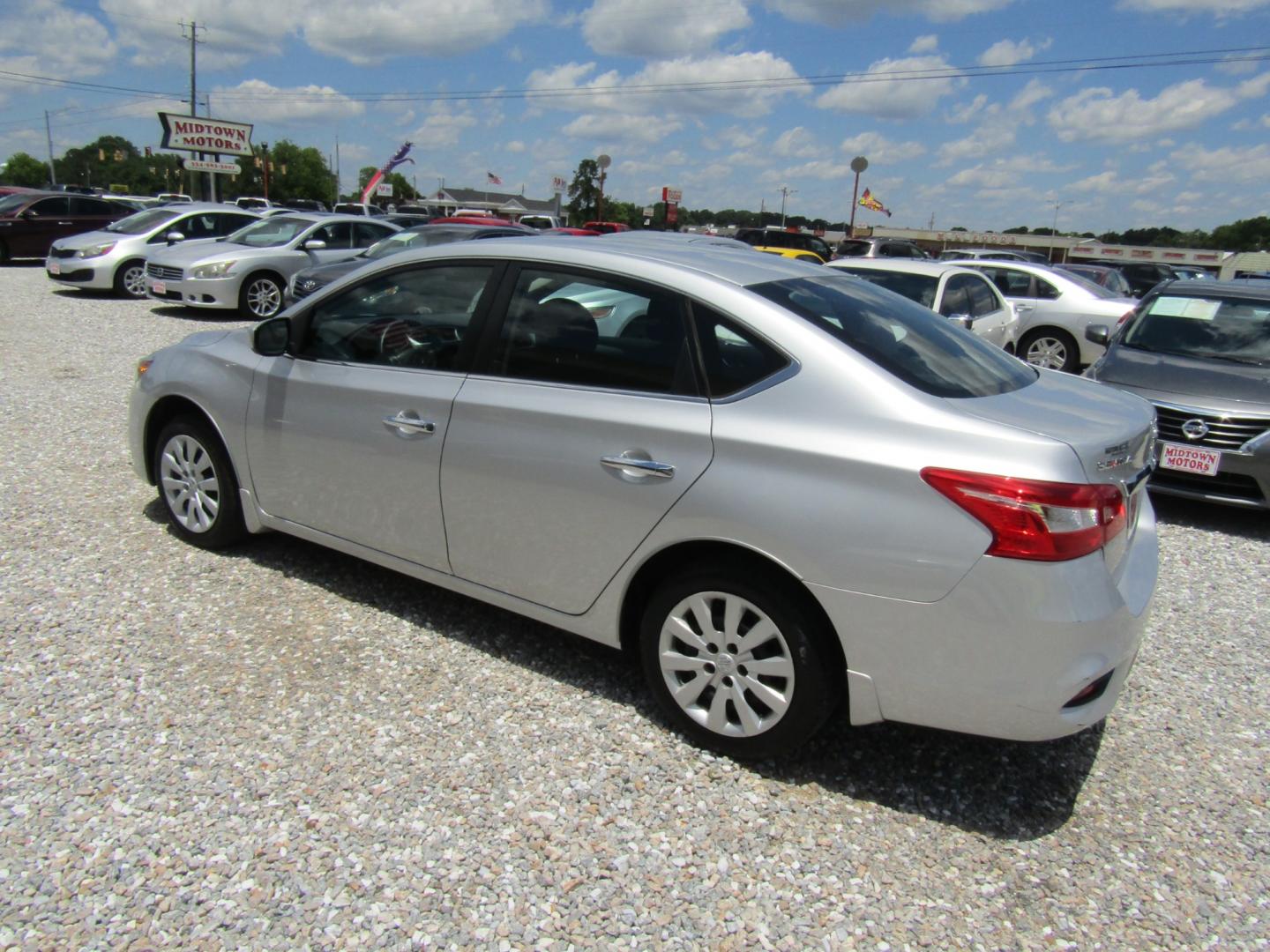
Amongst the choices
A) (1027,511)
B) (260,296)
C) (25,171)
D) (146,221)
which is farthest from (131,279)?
(25,171)

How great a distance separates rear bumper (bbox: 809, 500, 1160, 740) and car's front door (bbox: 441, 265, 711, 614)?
69 centimetres

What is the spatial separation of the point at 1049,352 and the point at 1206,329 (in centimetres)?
536

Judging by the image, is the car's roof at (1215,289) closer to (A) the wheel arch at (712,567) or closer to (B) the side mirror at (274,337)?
(A) the wheel arch at (712,567)

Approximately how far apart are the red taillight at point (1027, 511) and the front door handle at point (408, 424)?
1.88 m

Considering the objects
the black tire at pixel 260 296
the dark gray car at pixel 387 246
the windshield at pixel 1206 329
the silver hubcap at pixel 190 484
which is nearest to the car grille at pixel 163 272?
the black tire at pixel 260 296

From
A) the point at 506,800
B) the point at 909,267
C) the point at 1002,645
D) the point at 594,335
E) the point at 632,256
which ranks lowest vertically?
the point at 506,800

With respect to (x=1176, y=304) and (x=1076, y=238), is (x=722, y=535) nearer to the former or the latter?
(x=1176, y=304)

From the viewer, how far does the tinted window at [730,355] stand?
2.81m

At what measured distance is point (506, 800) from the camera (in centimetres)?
274

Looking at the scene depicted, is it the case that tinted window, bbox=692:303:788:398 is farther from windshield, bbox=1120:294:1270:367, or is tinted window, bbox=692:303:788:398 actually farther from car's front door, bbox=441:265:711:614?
windshield, bbox=1120:294:1270:367

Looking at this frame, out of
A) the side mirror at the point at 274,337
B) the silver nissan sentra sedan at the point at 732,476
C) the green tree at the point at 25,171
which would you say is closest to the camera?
the silver nissan sentra sedan at the point at 732,476

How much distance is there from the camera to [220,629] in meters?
3.72

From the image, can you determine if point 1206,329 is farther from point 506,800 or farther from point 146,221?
point 146,221

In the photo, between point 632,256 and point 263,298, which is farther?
point 263,298
